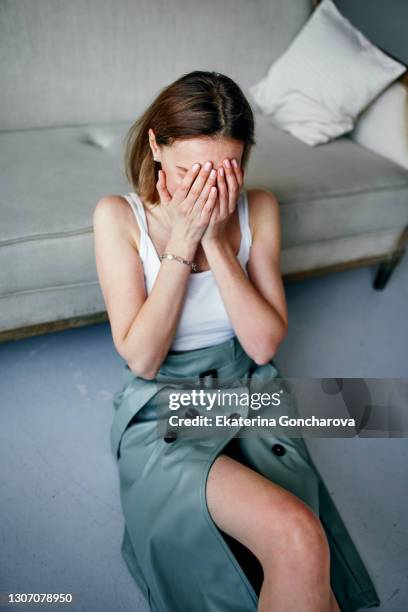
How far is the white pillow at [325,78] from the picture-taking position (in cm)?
175

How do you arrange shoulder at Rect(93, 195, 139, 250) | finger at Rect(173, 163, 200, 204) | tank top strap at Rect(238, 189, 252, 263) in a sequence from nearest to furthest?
finger at Rect(173, 163, 200, 204)
shoulder at Rect(93, 195, 139, 250)
tank top strap at Rect(238, 189, 252, 263)

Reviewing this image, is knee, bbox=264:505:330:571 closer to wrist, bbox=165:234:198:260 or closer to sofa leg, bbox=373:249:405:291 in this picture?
wrist, bbox=165:234:198:260

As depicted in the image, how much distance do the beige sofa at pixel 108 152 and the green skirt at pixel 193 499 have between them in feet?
1.34

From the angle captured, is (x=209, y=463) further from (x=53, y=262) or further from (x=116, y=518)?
(x=53, y=262)

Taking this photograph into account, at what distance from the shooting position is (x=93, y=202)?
1.31 metres

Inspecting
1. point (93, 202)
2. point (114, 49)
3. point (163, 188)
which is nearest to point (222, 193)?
point (163, 188)

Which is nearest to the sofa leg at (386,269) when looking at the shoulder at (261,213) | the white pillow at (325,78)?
the white pillow at (325,78)

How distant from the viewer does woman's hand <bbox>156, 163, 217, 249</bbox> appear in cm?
89

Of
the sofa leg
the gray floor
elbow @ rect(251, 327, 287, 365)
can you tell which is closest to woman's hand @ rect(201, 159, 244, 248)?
elbow @ rect(251, 327, 287, 365)

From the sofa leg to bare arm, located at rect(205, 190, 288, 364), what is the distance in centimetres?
94

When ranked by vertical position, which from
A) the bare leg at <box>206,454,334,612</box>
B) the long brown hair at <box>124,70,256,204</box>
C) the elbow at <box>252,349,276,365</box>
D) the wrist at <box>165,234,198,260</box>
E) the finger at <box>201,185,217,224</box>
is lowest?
the bare leg at <box>206,454,334,612</box>

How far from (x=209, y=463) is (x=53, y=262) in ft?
2.27

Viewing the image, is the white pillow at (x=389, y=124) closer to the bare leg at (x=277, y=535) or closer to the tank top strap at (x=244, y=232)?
the tank top strap at (x=244, y=232)

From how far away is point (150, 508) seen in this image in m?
0.88
